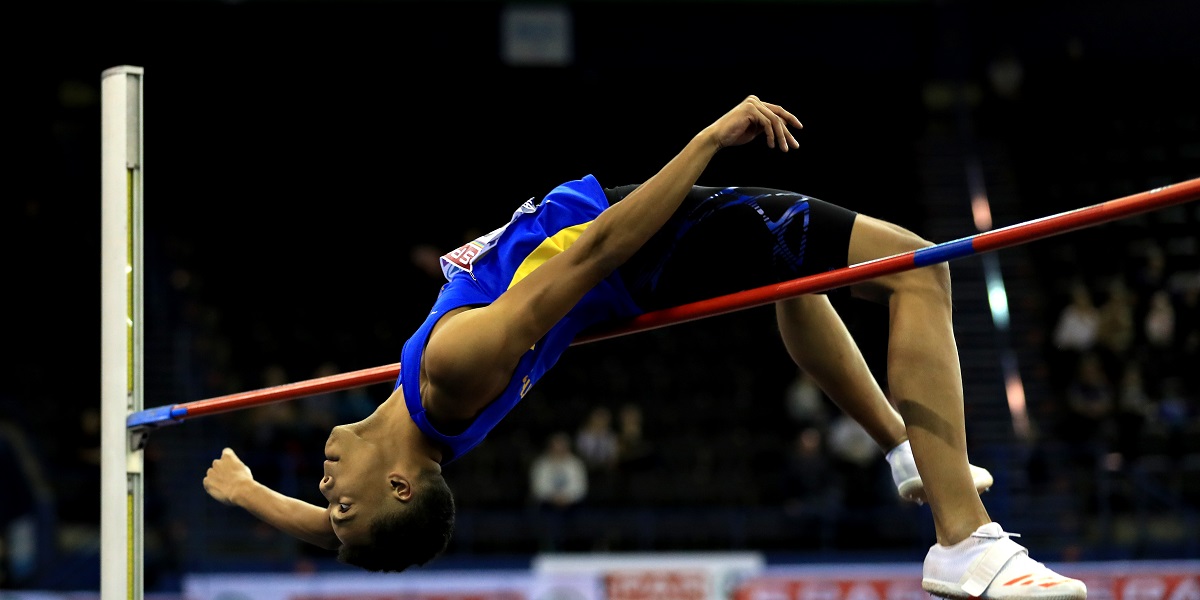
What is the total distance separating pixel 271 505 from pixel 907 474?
174cm

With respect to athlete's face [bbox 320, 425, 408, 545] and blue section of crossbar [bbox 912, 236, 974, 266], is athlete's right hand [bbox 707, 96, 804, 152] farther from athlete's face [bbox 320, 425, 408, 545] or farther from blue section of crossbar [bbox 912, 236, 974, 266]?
athlete's face [bbox 320, 425, 408, 545]

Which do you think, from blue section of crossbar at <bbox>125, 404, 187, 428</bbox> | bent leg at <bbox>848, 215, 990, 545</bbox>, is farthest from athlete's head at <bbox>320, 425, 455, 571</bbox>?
bent leg at <bbox>848, 215, 990, 545</bbox>

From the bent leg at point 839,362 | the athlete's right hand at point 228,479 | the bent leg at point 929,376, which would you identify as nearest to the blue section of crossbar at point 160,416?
the athlete's right hand at point 228,479

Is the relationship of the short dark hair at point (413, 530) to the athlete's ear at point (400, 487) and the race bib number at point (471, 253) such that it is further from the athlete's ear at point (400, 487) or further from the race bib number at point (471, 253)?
the race bib number at point (471, 253)

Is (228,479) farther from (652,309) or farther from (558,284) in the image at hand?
(558,284)

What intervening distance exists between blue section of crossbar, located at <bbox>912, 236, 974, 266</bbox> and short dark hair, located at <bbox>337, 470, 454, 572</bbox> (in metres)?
1.23

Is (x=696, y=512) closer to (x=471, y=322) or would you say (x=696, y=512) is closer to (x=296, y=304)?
(x=296, y=304)

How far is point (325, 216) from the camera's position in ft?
48.3

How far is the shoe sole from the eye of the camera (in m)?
2.91

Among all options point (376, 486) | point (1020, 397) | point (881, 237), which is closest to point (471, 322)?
point (376, 486)

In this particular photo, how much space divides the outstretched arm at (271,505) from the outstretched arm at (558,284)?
0.74m

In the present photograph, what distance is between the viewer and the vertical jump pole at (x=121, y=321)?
4109 mm

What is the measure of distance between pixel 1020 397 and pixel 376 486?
8.16m

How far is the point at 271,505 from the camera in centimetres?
392
